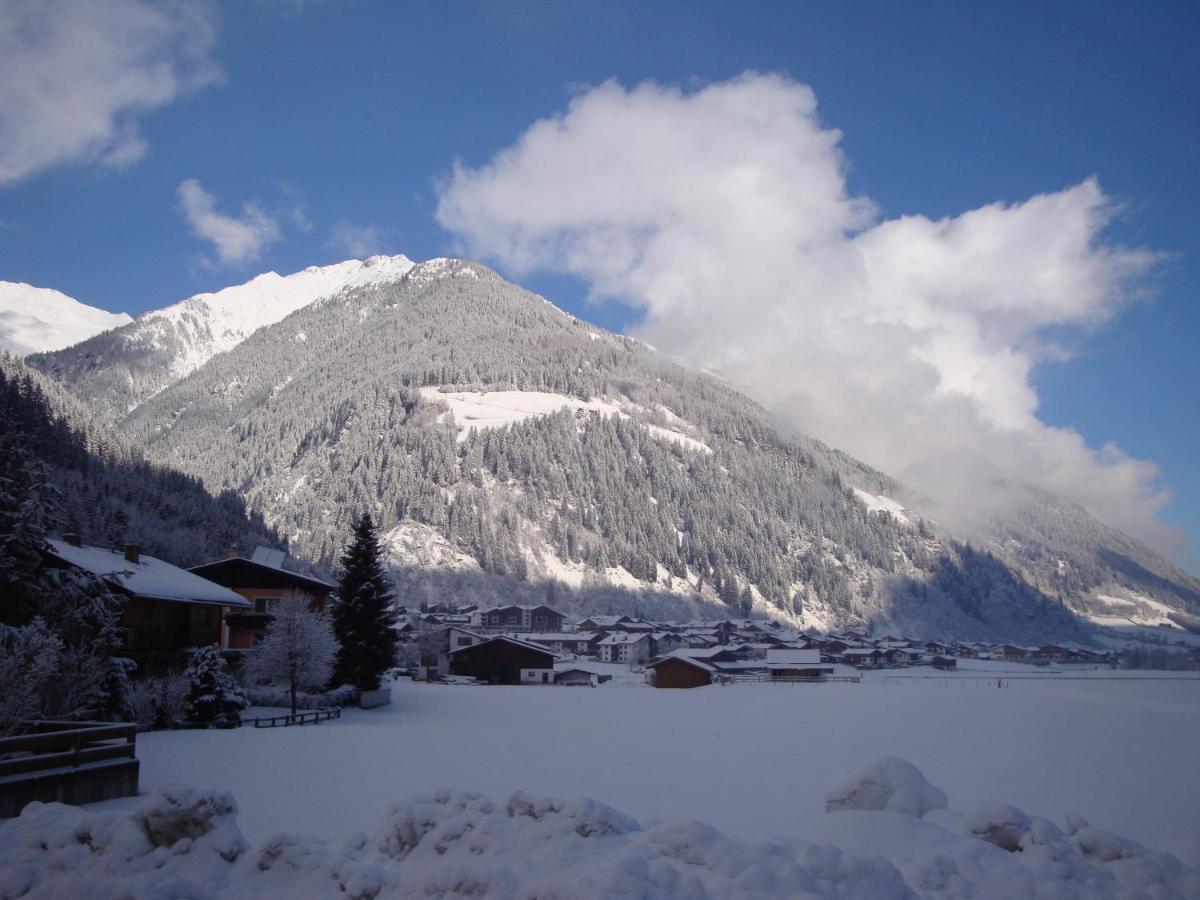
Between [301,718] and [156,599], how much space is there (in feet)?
29.3

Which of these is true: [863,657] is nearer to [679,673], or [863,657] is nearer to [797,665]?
[797,665]

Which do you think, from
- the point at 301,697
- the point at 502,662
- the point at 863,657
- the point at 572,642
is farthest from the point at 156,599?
the point at 863,657

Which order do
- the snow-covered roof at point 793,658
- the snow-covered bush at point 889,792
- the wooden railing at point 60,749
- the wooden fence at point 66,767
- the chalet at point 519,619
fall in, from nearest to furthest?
the snow-covered bush at point 889,792 < the wooden fence at point 66,767 < the wooden railing at point 60,749 < the snow-covered roof at point 793,658 < the chalet at point 519,619

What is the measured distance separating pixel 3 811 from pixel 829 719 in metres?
42.4

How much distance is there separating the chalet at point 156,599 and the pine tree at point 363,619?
21.7 ft

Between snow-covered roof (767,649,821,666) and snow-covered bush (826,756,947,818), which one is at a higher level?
snow-covered bush (826,756,947,818)

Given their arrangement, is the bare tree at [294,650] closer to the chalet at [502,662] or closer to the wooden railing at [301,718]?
the wooden railing at [301,718]

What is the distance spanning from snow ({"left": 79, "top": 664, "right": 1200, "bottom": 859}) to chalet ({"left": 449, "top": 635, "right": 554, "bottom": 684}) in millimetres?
25312

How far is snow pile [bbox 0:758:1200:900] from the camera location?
677 cm

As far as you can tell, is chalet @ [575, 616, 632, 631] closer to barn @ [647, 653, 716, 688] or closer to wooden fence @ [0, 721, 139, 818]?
barn @ [647, 653, 716, 688]

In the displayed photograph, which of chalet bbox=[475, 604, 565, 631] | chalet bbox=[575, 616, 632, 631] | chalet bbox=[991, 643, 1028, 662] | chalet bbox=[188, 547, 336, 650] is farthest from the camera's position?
chalet bbox=[991, 643, 1028, 662]

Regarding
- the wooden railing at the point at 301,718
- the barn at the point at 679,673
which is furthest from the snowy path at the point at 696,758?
the barn at the point at 679,673

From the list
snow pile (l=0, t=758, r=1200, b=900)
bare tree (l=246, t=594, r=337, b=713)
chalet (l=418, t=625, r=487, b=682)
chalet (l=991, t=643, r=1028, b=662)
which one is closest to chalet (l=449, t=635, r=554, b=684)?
chalet (l=418, t=625, r=487, b=682)

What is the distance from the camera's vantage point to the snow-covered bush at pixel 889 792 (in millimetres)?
10250
